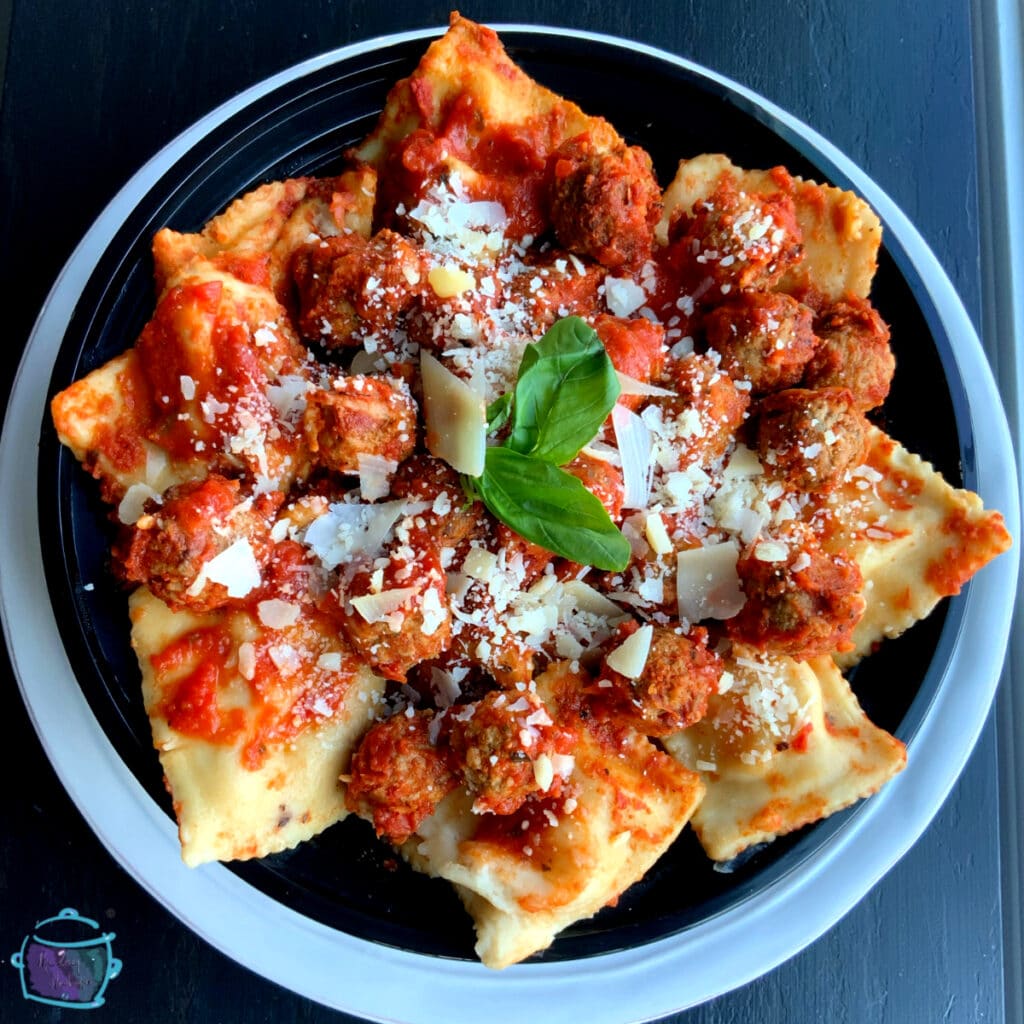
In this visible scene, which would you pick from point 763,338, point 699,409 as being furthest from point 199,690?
point 763,338

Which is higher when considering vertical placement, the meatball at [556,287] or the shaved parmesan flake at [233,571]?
the meatball at [556,287]

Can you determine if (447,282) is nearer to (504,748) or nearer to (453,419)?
(453,419)

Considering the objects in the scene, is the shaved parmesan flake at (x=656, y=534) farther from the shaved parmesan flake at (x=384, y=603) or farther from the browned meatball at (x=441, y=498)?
the shaved parmesan flake at (x=384, y=603)

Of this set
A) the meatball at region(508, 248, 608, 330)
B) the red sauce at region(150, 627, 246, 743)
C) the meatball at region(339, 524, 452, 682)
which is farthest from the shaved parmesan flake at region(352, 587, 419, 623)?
the meatball at region(508, 248, 608, 330)

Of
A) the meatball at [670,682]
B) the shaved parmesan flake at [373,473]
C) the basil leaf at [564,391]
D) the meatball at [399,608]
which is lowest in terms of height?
the meatball at [670,682]

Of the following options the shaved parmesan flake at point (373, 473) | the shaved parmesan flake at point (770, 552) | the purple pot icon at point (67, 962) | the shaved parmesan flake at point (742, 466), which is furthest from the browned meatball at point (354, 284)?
the purple pot icon at point (67, 962)

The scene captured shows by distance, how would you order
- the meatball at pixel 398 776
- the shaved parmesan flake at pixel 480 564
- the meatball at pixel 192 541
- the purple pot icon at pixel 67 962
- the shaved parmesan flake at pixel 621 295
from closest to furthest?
the meatball at pixel 192 541, the meatball at pixel 398 776, the shaved parmesan flake at pixel 480 564, the shaved parmesan flake at pixel 621 295, the purple pot icon at pixel 67 962

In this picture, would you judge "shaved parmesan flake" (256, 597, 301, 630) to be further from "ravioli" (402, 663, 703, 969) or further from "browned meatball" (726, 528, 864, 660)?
"browned meatball" (726, 528, 864, 660)
